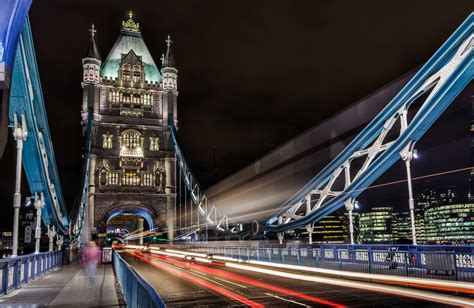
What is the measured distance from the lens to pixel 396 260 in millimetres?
16766

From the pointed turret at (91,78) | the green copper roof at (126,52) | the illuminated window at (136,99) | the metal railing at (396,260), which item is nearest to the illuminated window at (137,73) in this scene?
the green copper roof at (126,52)

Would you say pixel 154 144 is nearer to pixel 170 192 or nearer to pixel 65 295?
pixel 170 192

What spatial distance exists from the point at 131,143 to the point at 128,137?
1121mm

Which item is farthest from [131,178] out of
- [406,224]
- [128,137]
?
[406,224]

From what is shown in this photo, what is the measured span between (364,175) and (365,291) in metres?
15.2

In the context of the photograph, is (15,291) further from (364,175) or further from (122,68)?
(122,68)

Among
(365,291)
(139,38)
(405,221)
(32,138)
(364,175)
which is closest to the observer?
(365,291)

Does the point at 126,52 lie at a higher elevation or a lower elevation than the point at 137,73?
higher

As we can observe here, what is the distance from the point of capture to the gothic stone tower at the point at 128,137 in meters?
73.9

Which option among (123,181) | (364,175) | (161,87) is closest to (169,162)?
(123,181)

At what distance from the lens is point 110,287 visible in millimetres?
15172

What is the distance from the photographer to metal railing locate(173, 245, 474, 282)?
1399cm

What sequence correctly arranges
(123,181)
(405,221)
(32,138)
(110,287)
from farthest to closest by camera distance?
(405,221)
(123,181)
(32,138)
(110,287)

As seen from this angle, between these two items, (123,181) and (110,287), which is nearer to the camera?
(110,287)
